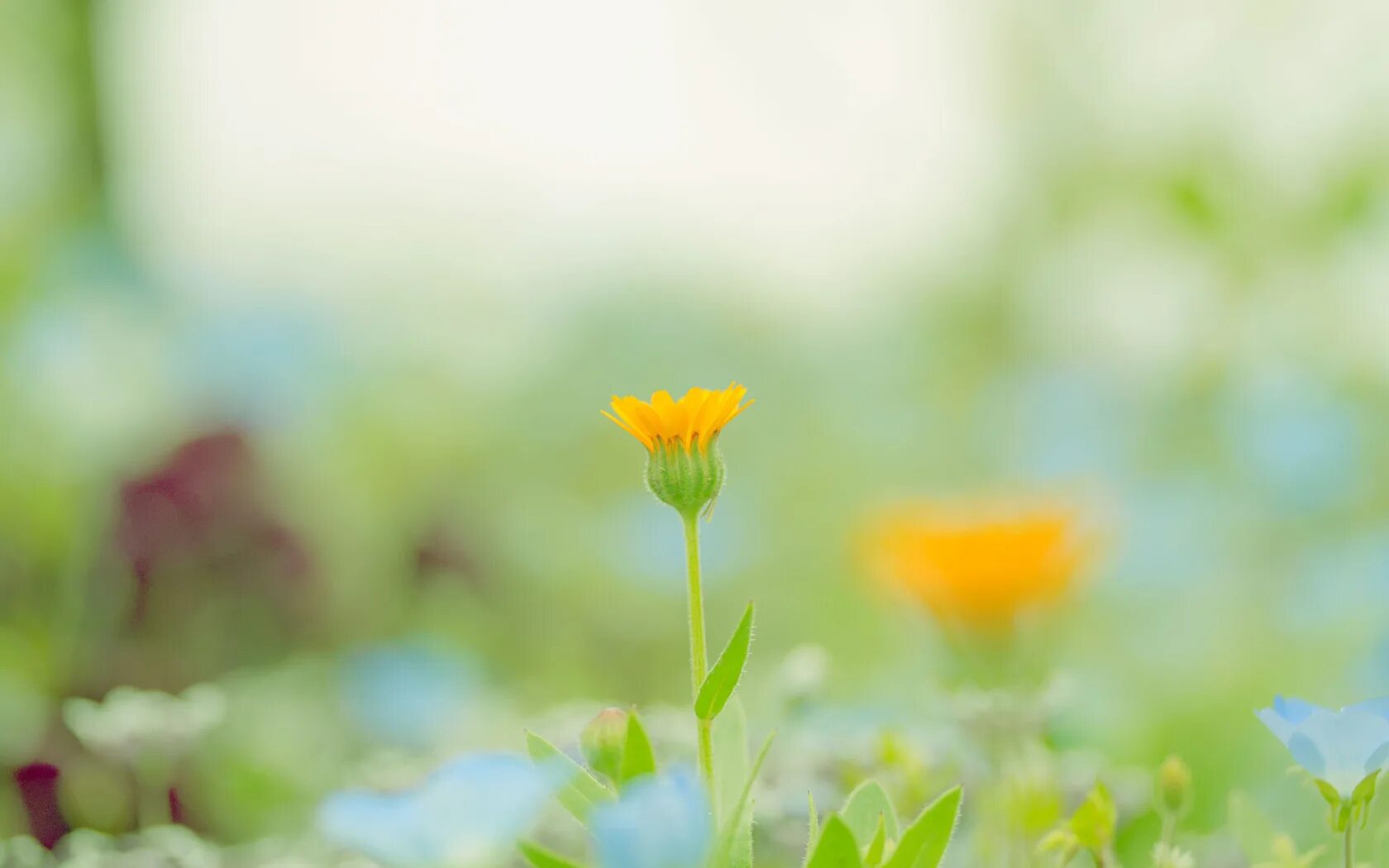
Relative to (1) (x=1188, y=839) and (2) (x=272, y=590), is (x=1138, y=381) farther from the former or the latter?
(1) (x=1188, y=839)

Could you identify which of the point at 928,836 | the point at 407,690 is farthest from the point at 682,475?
the point at 407,690

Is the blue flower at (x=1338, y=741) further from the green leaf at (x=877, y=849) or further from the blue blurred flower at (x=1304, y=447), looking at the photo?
the blue blurred flower at (x=1304, y=447)

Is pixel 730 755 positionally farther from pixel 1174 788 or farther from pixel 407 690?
pixel 407 690

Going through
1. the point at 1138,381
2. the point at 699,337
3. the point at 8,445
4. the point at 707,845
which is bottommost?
the point at 707,845

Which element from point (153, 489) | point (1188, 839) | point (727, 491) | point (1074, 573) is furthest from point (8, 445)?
point (1074, 573)

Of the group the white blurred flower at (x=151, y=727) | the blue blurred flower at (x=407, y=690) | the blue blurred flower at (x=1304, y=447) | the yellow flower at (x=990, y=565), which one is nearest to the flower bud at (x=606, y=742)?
the yellow flower at (x=990, y=565)

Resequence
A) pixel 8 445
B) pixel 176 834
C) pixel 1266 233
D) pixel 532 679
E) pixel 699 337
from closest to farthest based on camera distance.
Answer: pixel 176 834 < pixel 532 679 < pixel 8 445 < pixel 1266 233 < pixel 699 337

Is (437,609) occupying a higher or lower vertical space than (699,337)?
lower
